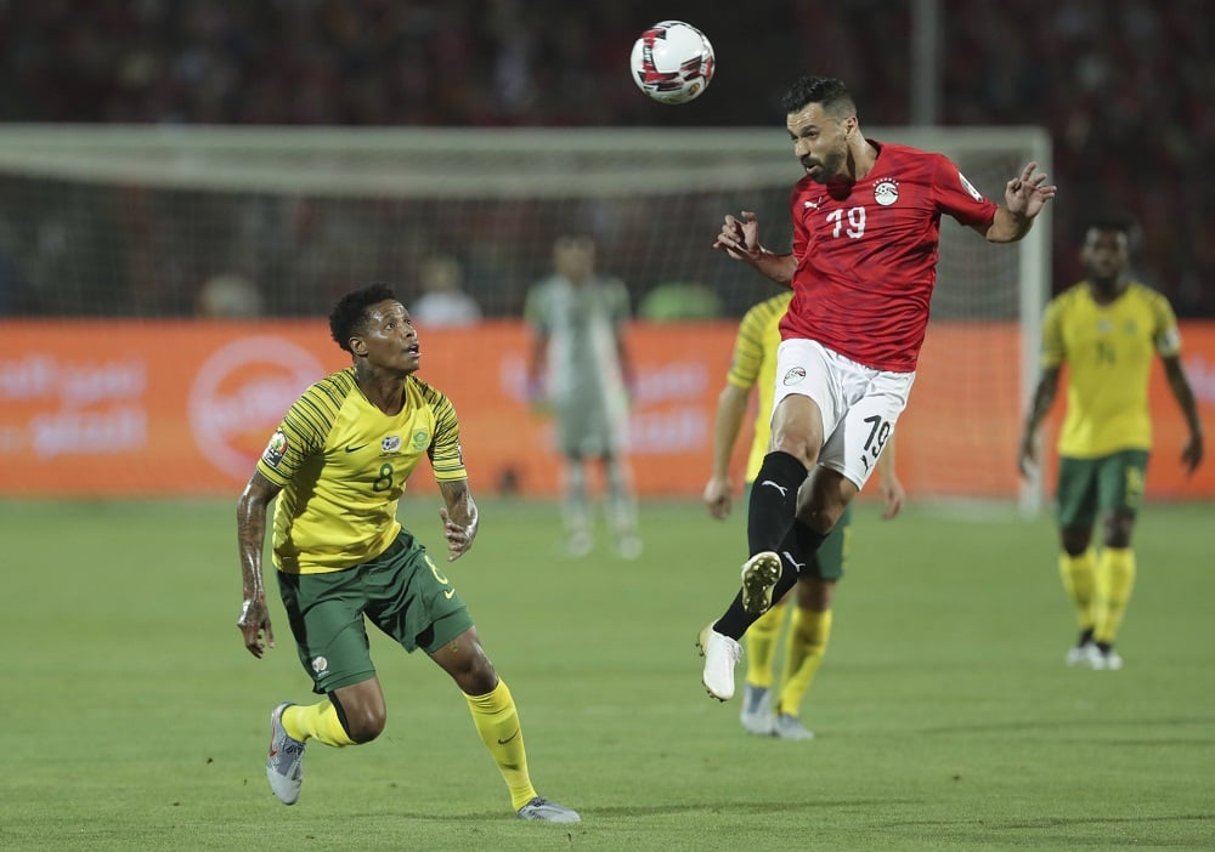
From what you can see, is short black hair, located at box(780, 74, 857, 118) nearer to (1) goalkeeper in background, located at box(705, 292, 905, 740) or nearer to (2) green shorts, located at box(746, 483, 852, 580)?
(1) goalkeeper in background, located at box(705, 292, 905, 740)

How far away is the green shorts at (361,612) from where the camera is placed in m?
7.14

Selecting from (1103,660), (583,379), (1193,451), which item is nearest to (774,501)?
(1103,660)

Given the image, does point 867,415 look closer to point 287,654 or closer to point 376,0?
point 287,654

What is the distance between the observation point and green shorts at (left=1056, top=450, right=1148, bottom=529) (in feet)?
38.6

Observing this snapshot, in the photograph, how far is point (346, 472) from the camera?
7180 millimetres

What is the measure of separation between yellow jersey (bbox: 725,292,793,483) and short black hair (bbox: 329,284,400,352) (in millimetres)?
2414

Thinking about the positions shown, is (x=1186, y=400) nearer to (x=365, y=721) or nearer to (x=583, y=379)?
(x=365, y=721)

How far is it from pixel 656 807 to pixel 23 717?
12.0ft

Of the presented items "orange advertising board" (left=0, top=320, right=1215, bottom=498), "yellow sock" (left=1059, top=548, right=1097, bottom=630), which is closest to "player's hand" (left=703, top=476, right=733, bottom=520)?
"yellow sock" (left=1059, top=548, right=1097, bottom=630)

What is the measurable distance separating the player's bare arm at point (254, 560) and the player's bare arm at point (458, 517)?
648 mm

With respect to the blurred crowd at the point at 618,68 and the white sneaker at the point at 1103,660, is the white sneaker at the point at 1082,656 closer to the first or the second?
the white sneaker at the point at 1103,660

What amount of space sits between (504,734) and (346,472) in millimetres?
1094

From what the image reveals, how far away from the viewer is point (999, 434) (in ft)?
68.3

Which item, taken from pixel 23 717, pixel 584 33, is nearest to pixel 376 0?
pixel 584 33
